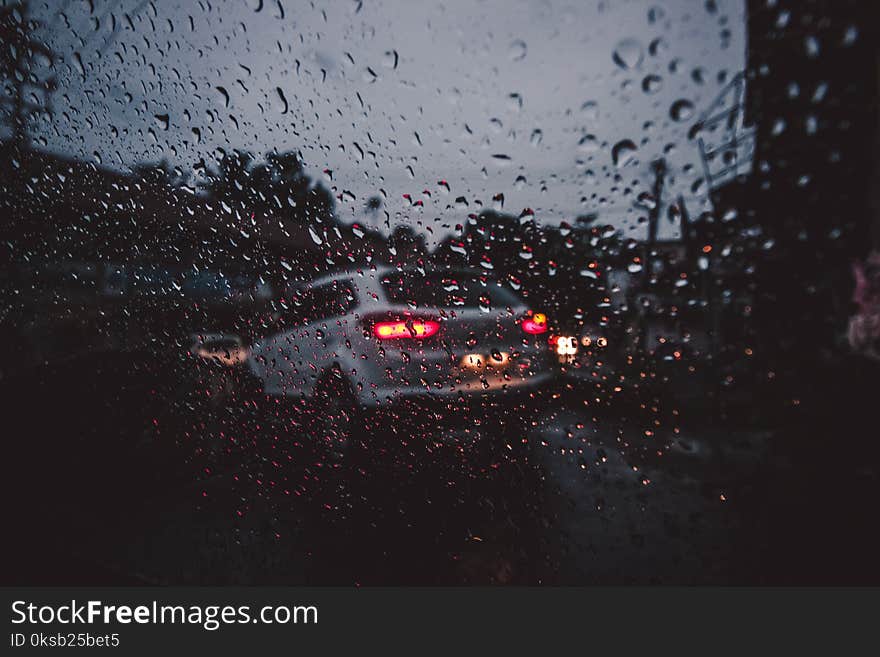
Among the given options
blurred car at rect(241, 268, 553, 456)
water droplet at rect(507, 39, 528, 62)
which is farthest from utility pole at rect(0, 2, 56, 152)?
water droplet at rect(507, 39, 528, 62)

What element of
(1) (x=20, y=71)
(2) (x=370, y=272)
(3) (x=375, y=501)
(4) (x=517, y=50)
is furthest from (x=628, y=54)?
(1) (x=20, y=71)

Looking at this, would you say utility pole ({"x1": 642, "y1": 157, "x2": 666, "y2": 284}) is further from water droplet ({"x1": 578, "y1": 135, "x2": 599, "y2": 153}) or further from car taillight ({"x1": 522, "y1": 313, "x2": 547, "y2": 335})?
car taillight ({"x1": 522, "y1": 313, "x2": 547, "y2": 335})

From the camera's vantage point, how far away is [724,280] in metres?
0.76

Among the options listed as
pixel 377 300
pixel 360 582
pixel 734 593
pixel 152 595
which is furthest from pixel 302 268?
pixel 152 595

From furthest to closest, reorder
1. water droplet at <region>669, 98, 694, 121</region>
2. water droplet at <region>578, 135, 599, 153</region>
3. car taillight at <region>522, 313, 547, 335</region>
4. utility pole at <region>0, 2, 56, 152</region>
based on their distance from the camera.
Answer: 1. utility pole at <region>0, 2, 56, 152</region>
2. car taillight at <region>522, 313, 547, 335</region>
3. water droplet at <region>578, 135, 599, 153</region>
4. water droplet at <region>669, 98, 694, 121</region>

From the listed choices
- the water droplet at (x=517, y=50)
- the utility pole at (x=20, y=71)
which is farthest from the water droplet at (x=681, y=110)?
the utility pole at (x=20, y=71)

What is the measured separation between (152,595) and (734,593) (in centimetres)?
200

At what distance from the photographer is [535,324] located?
101cm

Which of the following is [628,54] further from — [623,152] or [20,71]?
[20,71]

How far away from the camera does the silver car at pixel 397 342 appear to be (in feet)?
3.54

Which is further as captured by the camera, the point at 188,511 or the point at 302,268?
the point at 188,511

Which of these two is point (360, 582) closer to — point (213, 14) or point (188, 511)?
point (188, 511)

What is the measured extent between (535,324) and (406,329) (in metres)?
0.39

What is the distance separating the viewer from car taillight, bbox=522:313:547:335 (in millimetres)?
995
